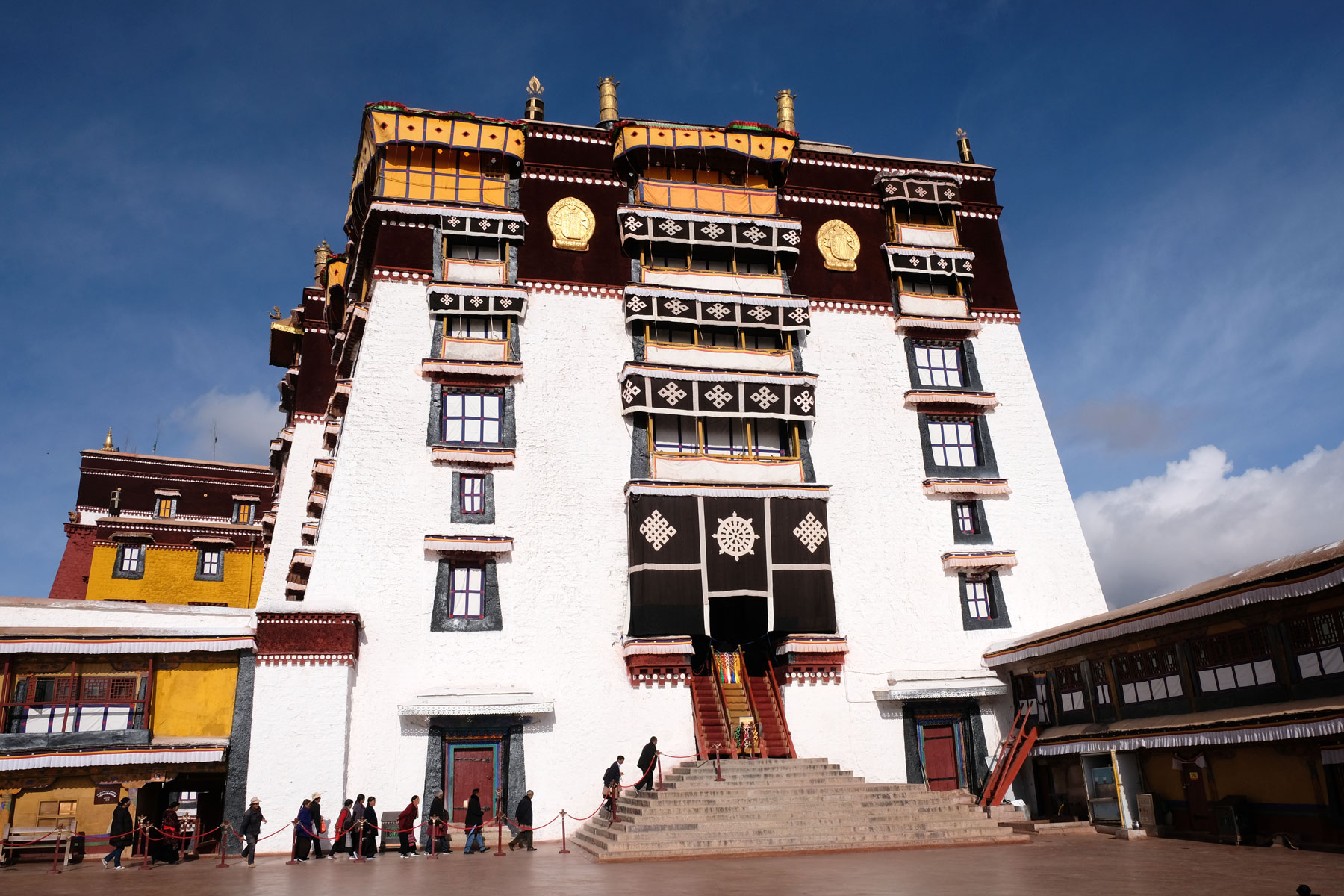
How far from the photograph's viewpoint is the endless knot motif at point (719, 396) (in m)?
25.2

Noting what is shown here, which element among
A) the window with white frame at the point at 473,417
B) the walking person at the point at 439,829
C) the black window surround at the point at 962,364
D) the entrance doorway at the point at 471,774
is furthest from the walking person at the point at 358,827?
the black window surround at the point at 962,364

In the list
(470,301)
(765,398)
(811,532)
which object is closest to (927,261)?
(765,398)

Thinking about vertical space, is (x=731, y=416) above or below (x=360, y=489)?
above

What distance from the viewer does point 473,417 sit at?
2434cm

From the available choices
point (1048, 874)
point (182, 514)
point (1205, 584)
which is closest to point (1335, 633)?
point (1205, 584)

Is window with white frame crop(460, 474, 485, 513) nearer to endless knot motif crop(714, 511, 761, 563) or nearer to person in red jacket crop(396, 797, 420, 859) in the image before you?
endless knot motif crop(714, 511, 761, 563)

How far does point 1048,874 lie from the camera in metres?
13.0

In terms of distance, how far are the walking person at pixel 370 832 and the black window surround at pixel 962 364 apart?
685 inches

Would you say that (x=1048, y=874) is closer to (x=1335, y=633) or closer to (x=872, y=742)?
(x=1335, y=633)

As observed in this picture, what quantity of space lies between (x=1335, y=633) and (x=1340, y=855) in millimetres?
3192

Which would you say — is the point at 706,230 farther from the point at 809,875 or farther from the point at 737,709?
the point at 809,875

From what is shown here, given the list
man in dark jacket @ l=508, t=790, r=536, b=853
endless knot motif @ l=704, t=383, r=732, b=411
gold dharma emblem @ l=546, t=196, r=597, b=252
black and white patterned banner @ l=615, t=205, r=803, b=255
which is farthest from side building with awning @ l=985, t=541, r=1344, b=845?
gold dharma emblem @ l=546, t=196, r=597, b=252

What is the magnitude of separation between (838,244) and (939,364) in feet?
14.8

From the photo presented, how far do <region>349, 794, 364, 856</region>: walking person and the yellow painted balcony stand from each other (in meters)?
16.7
